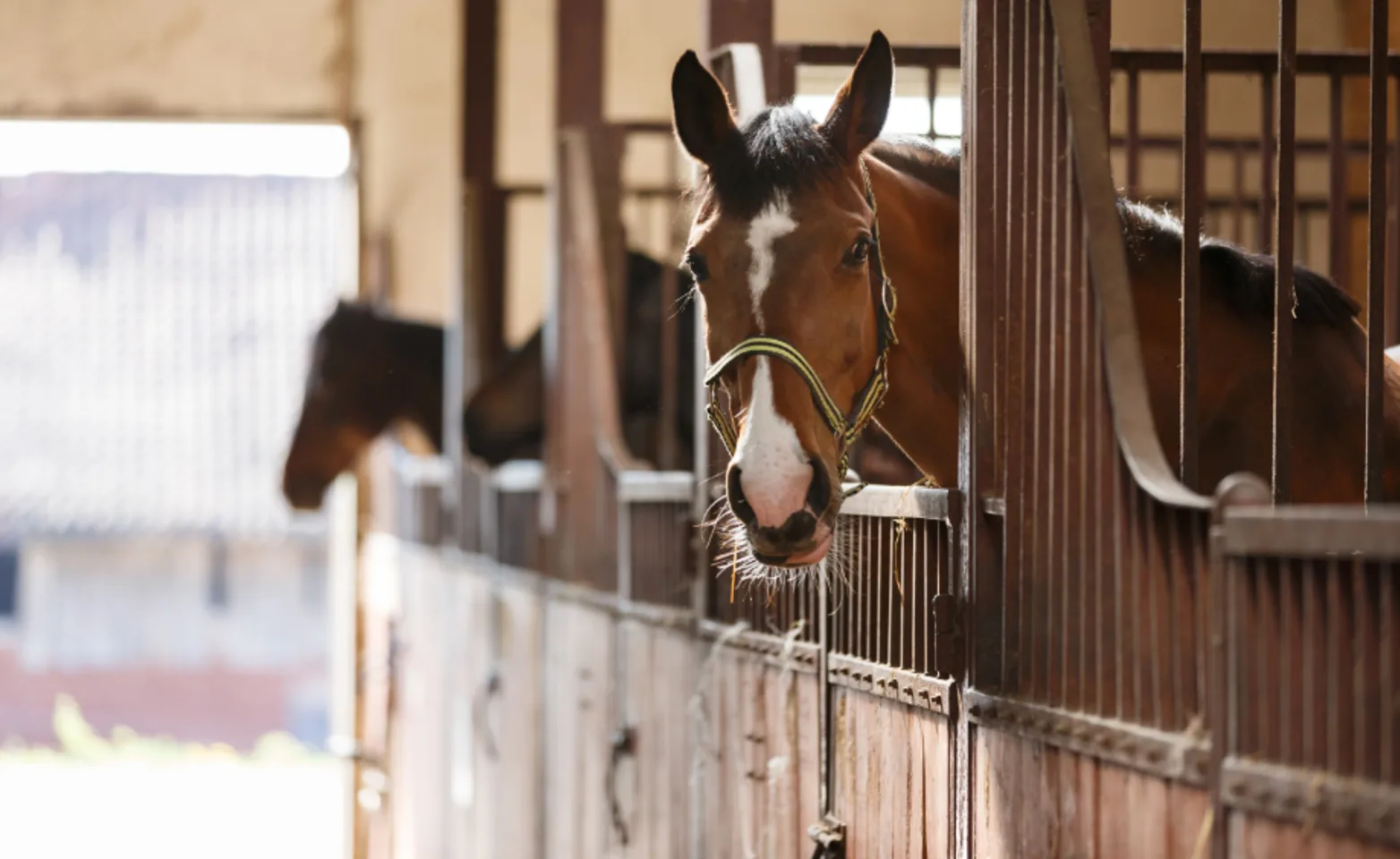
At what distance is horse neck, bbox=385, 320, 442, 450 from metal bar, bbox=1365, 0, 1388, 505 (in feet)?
16.8

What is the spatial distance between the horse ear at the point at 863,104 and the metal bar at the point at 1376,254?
51 cm

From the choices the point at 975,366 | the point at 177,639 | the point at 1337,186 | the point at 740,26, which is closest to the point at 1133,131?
the point at 1337,186

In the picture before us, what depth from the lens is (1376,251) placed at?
1.74 m

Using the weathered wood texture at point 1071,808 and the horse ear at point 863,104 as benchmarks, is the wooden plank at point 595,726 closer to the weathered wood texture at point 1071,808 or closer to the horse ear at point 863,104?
the horse ear at point 863,104

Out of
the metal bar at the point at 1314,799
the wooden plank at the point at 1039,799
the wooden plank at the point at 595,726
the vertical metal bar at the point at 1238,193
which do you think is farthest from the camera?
the vertical metal bar at the point at 1238,193

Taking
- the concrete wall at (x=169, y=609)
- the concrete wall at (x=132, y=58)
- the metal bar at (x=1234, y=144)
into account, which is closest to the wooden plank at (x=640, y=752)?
the metal bar at (x=1234, y=144)

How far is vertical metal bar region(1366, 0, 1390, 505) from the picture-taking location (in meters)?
1.69

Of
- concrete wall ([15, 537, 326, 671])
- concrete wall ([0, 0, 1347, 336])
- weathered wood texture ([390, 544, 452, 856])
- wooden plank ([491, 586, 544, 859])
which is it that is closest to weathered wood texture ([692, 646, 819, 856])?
wooden plank ([491, 586, 544, 859])

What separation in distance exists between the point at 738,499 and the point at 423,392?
A: 5108 millimetres

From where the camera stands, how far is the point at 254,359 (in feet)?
45.1

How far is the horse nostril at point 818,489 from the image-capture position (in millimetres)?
1847

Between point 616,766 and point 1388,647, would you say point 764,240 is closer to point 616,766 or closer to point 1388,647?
point 1388,647

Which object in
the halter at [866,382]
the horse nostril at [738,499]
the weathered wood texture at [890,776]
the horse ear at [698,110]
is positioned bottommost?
the weathered wood texture at [890,776]

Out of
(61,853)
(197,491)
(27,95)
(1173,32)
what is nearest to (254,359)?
(197,491)
